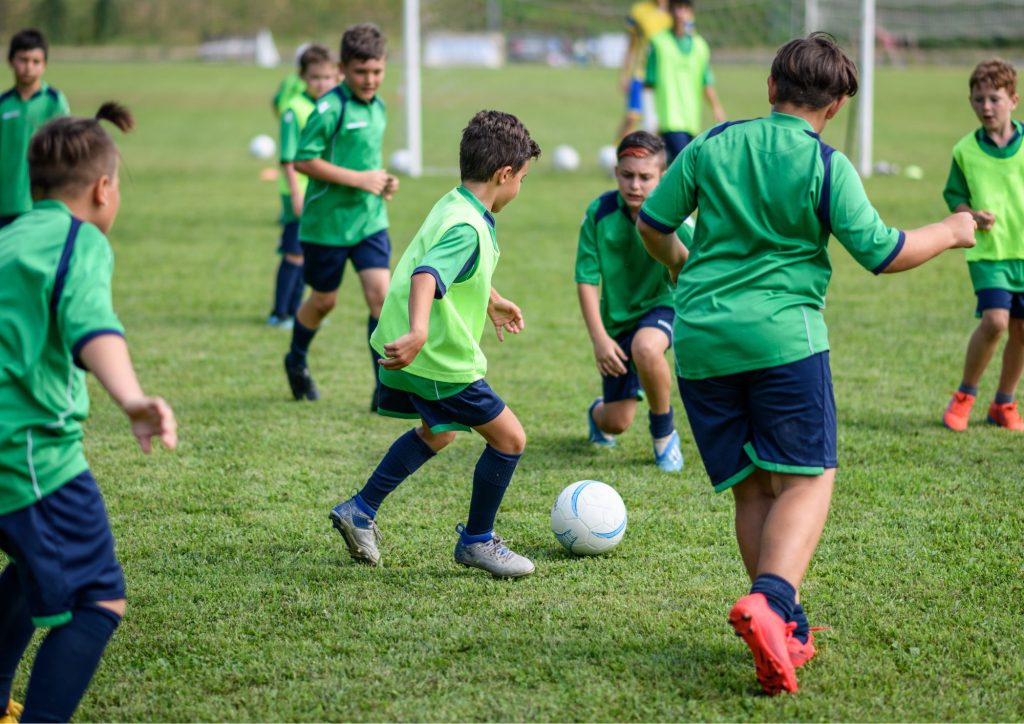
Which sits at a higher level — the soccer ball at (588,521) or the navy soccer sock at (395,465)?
the navy soccer sock at (395,465)

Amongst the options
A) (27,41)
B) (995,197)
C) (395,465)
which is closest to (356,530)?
(395,465)

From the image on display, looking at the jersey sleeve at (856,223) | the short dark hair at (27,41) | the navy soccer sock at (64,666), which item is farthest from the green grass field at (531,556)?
the short dark hair at (27,41)

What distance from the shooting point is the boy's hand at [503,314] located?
4269mm

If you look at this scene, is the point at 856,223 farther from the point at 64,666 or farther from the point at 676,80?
the point at 676,80

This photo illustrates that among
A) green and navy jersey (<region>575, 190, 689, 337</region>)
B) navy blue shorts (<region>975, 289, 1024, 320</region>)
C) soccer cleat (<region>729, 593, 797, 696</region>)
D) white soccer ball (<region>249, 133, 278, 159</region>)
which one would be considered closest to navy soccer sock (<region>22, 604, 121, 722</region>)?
soccer cleat (<region>729, 593, 797, 696</region>)

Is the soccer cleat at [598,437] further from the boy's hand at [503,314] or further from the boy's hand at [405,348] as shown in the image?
the boy's hand at [405,348]

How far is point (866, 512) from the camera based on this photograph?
15.6 ft

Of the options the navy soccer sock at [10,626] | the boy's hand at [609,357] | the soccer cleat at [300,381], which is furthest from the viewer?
the soccer cleat at [300,381]

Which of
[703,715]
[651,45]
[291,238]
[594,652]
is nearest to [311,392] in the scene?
[291,238]

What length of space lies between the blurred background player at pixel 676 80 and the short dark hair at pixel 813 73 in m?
8.92

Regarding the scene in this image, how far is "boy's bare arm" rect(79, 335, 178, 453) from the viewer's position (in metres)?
2.55

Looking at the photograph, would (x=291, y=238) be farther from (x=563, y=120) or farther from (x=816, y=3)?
(x=563, y=120)

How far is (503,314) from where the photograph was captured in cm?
434

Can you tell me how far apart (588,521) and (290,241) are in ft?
16.5
